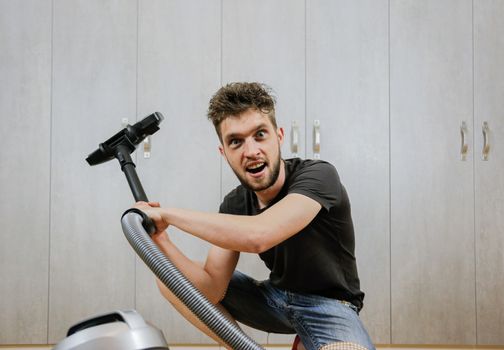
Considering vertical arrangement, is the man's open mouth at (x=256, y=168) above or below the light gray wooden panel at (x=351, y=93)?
below

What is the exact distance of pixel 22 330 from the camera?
2775mm

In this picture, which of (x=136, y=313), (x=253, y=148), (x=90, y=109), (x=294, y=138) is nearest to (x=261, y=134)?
(x=253, y=148)

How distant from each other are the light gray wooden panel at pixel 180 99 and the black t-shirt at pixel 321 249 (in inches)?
49.9

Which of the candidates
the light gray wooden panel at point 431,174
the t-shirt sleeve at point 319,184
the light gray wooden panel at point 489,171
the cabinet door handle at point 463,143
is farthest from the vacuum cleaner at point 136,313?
the light gray wooden panel at point 489,171

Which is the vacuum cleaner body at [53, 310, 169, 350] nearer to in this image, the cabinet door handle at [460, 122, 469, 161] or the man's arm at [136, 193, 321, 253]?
the man's arm at [136, 193, 321, 253]

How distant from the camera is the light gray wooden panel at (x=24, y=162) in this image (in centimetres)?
279

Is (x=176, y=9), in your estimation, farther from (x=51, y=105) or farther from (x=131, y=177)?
(x=131, y=177)

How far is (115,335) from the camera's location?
61cm

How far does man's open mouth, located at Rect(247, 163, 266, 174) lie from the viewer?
1474 millimetres

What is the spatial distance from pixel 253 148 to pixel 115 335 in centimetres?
91

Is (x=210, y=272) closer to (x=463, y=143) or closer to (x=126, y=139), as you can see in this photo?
(x=126, y=139)

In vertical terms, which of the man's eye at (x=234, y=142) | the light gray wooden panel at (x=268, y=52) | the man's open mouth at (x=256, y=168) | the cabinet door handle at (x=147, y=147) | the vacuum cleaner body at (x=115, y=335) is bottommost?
the vacuum cleaner body at (x=115, y=335)

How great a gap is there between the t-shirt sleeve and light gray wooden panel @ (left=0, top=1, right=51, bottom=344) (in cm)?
184

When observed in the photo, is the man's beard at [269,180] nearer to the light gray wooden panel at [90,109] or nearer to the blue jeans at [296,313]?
the blue jeans at [296,313]
